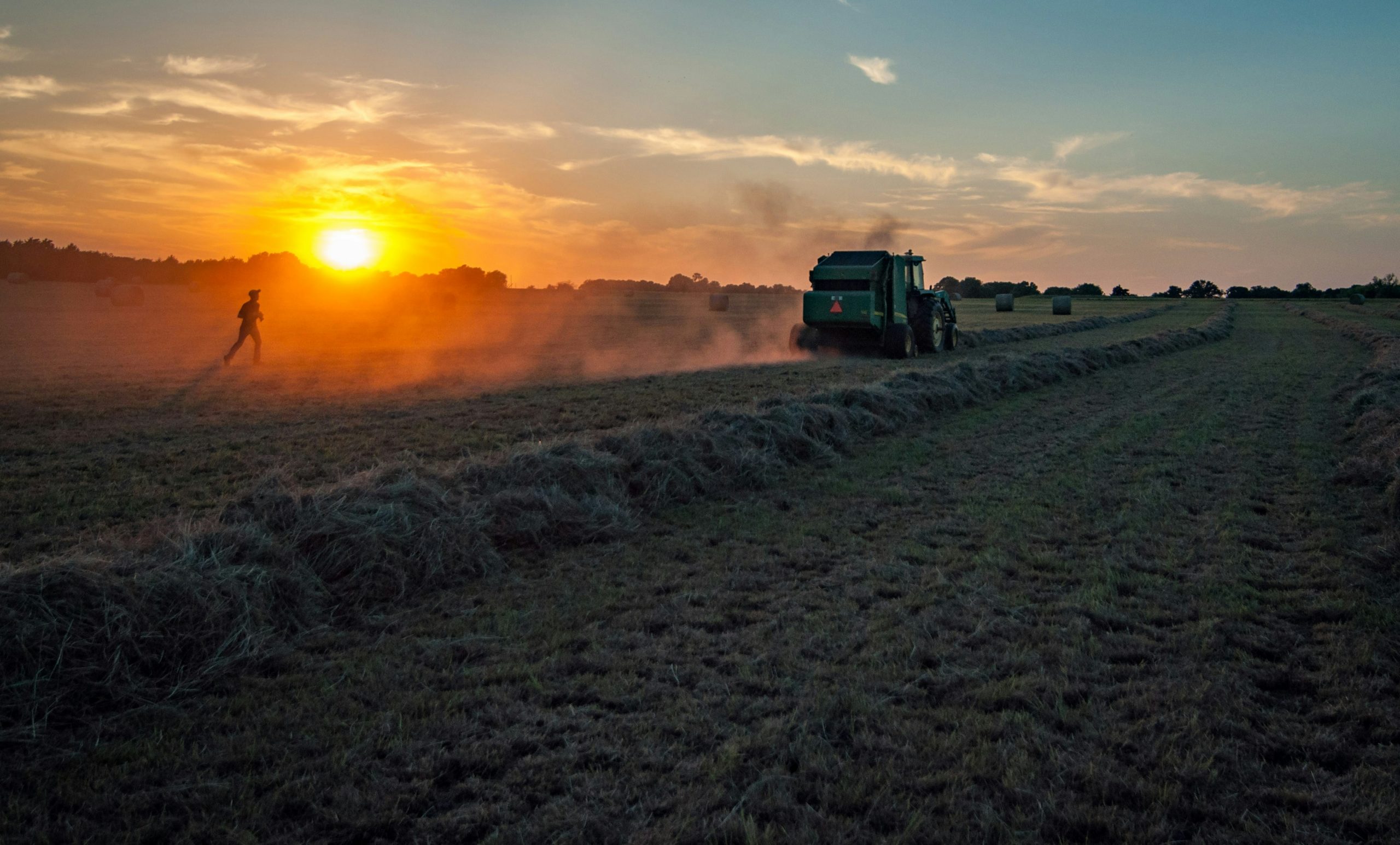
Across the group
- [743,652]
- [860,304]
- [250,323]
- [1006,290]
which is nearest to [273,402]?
[250,323]

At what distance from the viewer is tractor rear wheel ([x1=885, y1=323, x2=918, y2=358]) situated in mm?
22172

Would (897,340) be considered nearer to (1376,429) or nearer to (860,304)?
(860,304)

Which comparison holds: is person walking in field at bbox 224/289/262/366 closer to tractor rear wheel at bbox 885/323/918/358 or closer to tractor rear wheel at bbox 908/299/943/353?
tractor rear wheel at bbox 885/323/918/358

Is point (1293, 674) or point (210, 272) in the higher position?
point (210, 272)

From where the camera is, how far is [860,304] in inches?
854

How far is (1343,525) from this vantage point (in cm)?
674

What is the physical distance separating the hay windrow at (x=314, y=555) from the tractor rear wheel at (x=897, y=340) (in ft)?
42.6

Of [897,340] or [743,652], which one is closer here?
[743,652]

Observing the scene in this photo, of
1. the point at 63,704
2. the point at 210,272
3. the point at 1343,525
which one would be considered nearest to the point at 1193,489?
the point at 1343,525

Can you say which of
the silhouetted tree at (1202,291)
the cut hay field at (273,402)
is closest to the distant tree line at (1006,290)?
the silhouetted tree at (1202,291)

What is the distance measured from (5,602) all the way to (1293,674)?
6.29m

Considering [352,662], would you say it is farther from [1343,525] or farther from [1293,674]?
[1343,525]

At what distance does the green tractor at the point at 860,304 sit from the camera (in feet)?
71.7

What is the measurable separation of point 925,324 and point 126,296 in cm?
4051
